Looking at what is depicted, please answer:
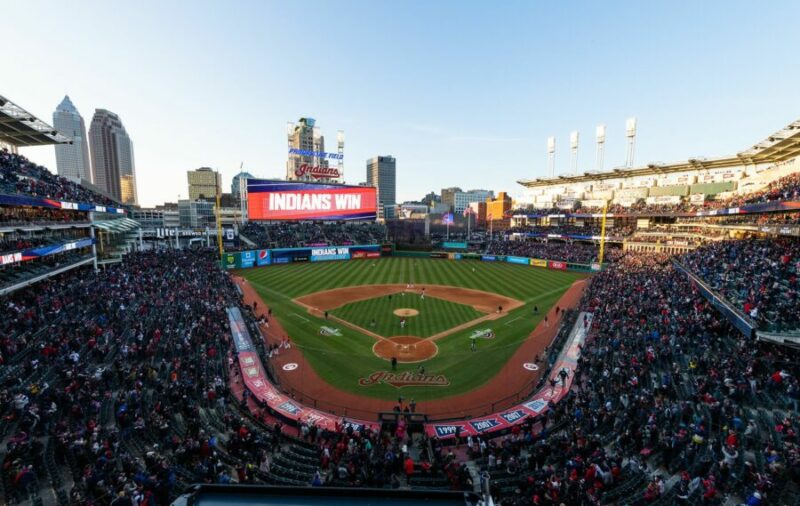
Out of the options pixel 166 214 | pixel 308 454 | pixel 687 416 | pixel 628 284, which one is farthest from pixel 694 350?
pixel 166 214

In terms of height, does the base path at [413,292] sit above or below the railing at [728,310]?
below

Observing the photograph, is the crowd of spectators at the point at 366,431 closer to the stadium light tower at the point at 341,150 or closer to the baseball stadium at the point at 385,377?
the baseball stadium at the point at 385,377

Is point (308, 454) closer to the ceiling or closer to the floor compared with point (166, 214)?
closer to the floor

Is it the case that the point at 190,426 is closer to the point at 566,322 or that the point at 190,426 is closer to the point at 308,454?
the point at 308,454

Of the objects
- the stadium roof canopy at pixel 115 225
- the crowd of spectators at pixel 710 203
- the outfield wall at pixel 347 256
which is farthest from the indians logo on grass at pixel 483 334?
the stadium roof canopy at pixel 115 225

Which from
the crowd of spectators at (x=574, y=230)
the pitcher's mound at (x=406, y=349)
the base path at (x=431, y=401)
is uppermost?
the crowd of spectators at (x=574, y=230)

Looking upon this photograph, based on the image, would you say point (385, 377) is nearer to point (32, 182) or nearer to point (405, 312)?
point (405, 312)

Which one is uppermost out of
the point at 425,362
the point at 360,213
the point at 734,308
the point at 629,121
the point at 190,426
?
the point at 629,121
